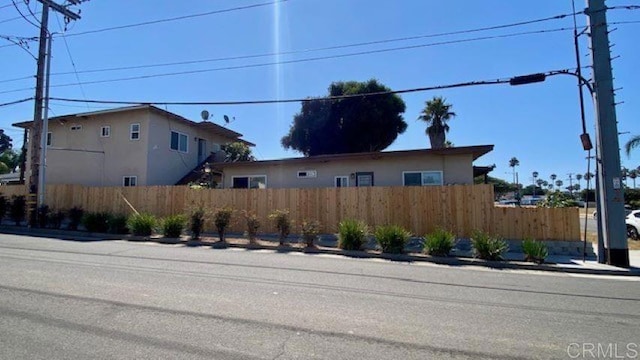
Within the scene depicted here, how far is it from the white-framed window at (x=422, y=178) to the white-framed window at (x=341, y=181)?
2835 millimetres

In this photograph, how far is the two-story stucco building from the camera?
23.2m

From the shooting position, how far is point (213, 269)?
28.4 feet

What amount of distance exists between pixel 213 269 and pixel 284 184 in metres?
11.5

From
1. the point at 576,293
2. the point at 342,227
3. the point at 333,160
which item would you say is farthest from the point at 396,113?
the point at 576,293

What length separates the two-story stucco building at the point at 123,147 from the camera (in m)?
23.2

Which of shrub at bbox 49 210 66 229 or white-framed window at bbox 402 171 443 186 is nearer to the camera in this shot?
white-framed window at bbox 402 171 443 186

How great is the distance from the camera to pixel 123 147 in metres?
23.8

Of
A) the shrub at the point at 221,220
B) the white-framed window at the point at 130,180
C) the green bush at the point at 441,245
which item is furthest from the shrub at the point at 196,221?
the white-framed window at the point at 130,180

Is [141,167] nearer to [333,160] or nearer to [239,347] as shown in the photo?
[333,160]

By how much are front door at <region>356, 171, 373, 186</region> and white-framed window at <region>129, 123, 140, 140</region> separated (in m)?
14.2

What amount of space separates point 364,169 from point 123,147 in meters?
15.6

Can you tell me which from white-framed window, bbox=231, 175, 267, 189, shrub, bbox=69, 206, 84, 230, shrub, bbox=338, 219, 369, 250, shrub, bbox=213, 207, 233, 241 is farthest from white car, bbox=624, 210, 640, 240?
shrub, bbox=69, 206, 84, 230

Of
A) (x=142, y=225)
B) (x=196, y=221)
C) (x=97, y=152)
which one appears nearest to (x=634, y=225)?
(x=196, y=221)

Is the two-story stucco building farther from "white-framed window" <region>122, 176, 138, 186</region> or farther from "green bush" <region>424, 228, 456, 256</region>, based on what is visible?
"green bush" <region>424, 228, 456, 256</region>
